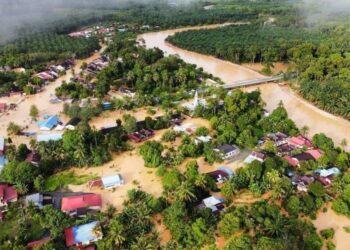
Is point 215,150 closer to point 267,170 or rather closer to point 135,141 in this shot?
point 267,170

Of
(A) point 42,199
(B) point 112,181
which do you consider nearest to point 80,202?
(A) point 42,199

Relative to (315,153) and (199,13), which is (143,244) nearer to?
(315,153)

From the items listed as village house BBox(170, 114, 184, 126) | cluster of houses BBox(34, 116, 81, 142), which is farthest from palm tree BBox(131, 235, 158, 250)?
village house BBox(170, 114, 184, 126)

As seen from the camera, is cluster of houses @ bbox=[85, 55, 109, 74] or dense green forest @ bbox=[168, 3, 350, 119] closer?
dense green forest @ bbox=[168, 3, 350, 119]

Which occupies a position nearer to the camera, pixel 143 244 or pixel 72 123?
pixel 143 244

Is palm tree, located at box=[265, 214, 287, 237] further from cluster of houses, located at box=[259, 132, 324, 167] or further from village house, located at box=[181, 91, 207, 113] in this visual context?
village house, located at box=[181, 91, 207, 113]

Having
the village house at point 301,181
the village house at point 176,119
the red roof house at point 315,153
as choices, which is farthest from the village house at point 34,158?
the red roof house at point 315,153

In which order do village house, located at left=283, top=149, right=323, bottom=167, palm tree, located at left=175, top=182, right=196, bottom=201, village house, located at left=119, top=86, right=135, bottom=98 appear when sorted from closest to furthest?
palm tree, located at left=175, top=182, right=196, bottom=201 < village house, located at left=283, top=149, right=323, bottom=167 < village house, located at left=119, top=86, right=135, bottom=98

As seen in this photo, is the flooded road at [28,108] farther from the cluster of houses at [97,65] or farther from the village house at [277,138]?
the village house at [277,138]
